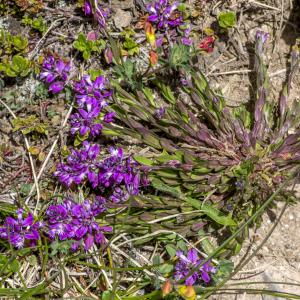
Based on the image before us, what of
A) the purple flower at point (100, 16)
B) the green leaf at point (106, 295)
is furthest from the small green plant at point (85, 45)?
the green leaf at point (106, 295)

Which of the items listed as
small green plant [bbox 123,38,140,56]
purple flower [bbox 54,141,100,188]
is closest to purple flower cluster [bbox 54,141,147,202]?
purple flower [bbox 54,141,100,188]

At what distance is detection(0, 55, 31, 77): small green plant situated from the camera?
359cm

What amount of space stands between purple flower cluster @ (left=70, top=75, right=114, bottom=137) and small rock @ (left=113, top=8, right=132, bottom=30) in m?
0.50

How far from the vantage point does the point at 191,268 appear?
3.17 m

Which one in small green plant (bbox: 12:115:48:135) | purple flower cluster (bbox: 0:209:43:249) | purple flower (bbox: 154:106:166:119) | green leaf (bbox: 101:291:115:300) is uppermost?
purple flower (bbox: 154:106:166:119)

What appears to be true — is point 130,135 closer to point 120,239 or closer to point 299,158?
point 120,239

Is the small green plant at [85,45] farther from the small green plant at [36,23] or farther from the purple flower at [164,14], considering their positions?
the purple flower at [164,14]

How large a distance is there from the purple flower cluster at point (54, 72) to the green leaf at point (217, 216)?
4.14ft

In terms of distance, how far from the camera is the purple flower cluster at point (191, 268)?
3145 millimetres

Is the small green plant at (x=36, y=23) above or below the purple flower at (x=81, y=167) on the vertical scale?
above

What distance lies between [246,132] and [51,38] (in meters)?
1.56

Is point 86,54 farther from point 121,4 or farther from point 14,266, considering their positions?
point 14,266

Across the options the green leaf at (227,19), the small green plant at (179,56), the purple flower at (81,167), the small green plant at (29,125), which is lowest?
the purple flower at (81,167)

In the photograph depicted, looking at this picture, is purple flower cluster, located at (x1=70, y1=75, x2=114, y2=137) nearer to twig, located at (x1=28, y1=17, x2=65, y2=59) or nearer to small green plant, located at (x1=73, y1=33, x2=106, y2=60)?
small green plant, located at (x1=73, y1=33, x2=106, y2=60)
